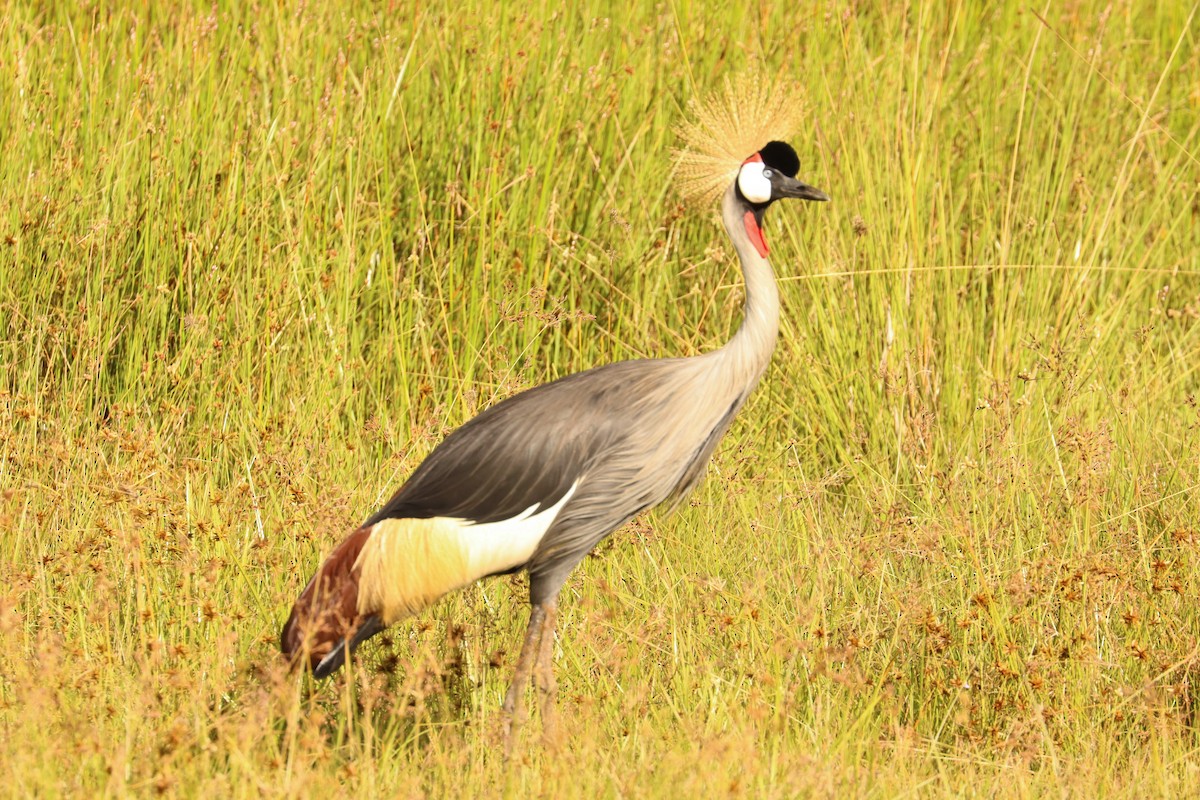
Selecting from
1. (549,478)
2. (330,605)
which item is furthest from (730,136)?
(330,605)

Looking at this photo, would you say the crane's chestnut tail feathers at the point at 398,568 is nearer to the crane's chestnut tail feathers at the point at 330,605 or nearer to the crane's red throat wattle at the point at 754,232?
the crane's chestnut tail feathers at the point at 330,605

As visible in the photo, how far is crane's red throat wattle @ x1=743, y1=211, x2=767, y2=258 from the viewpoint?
12.0ft

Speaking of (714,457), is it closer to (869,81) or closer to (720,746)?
(869,81)

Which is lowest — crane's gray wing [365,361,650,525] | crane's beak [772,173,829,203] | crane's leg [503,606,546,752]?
crane's leg [503,606,546,752]

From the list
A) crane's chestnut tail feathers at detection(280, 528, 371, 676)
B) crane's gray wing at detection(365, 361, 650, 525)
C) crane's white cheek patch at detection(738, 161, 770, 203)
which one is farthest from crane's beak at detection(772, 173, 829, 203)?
crane's chestnut tail feathers at detection(280, 528, 371, 676)

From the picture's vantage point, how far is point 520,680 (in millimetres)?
3389

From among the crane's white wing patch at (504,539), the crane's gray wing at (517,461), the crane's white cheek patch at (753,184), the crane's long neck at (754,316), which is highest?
the crane's white cheek patch at (753,184)

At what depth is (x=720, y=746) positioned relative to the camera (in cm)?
277

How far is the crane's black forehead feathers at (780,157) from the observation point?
3744 millimetres

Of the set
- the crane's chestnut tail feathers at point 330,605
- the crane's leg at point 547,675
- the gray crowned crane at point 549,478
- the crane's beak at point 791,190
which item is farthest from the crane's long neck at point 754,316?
the crane's chestnut tail feathers at point 330,605

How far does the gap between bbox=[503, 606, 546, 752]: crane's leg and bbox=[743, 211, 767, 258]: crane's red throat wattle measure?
0.99 m

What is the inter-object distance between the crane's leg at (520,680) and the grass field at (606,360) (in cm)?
5

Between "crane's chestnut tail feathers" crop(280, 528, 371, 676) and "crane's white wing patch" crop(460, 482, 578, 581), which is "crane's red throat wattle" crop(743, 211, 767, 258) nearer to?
"crane's white wing patch" crop(460, 482, 578, 581)

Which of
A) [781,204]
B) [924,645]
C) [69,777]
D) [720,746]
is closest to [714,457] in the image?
[781,204]
